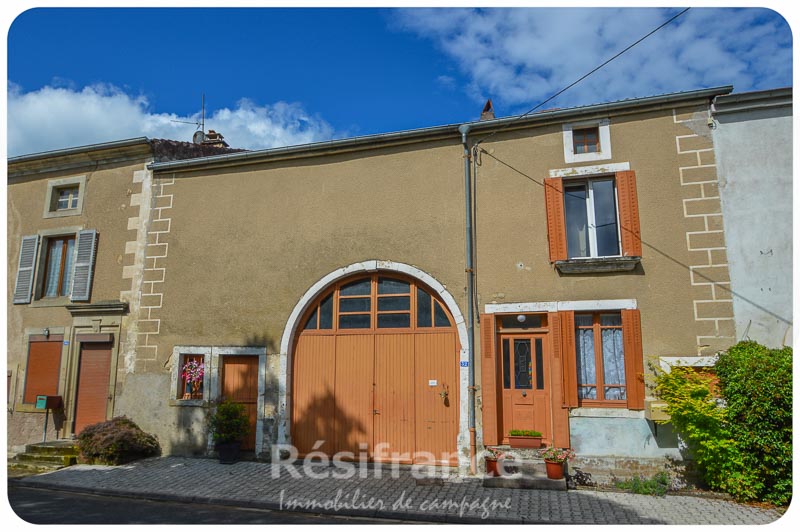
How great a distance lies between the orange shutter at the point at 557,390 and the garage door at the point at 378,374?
1.49 m

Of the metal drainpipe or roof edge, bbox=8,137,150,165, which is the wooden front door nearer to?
the metal drainpipe

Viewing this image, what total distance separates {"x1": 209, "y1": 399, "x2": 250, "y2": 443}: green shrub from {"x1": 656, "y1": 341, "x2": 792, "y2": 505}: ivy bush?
256 inches

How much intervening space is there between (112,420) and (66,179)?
5213 millimetres

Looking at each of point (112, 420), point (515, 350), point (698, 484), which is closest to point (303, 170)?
point (515, 350)

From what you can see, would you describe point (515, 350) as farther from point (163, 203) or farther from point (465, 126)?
point (163, 203)

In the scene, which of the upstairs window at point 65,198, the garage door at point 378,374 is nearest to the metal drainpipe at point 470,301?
the garage door at point 378,374

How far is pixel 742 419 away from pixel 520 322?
3.09 m

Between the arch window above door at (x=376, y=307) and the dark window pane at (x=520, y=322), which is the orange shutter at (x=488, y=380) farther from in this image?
the arch window above door at (x=376, y=307)

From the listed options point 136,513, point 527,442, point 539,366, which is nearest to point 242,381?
point 136,513

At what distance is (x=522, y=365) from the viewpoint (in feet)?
28.2

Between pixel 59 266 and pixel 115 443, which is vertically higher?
pixel 59 266

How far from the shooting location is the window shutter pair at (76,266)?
10930 millimetres

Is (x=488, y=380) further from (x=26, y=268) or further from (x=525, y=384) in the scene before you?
(x=26, y=268)

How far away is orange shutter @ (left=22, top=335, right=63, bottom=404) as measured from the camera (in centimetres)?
1083
